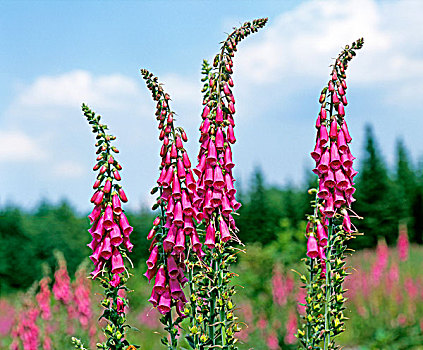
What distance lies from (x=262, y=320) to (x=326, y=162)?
7509 mm

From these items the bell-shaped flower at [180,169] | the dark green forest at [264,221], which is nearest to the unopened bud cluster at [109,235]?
the bell-shaped flower at [180,169]

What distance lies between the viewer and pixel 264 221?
3600cm

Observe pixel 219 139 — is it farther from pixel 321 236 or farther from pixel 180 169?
pixel 321 236

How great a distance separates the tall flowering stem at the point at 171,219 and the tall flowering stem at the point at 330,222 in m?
0.75

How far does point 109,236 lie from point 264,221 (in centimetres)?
3333

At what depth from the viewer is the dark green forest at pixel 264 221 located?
75.2ft

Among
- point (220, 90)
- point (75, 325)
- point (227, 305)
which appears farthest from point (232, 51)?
point (75, 325)

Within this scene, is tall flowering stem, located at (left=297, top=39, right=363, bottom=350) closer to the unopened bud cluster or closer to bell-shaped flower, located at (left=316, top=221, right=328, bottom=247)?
bell-shaped flower, located at (left=316, top=221, right=328, bottom=247)

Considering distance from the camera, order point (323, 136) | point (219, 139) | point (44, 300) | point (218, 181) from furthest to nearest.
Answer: point (44, 300) → point (323, 136) → point (219, 139) → point (218, 181)

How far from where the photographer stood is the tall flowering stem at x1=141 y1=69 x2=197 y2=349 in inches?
117

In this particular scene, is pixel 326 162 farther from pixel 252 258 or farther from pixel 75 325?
pixel 252 258

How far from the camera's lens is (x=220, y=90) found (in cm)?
316

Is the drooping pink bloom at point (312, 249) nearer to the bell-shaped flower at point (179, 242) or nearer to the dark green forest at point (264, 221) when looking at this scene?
the bell-shaped flower at point (179, 242)

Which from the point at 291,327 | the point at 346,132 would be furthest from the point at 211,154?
the point at 291,327
